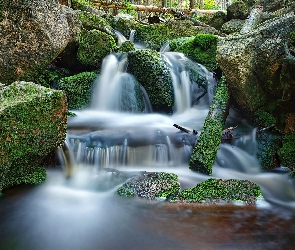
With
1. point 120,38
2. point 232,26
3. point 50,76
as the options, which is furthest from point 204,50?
point 50,76

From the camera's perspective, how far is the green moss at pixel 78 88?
8.02 m

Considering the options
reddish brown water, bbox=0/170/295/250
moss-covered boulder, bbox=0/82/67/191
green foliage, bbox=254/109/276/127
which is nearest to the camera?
reddish brown water, bbox=0/170/295/250

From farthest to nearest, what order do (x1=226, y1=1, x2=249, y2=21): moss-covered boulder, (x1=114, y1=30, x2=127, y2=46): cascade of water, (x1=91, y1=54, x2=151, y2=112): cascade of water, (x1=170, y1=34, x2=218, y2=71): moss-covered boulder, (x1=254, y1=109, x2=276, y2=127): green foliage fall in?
(x1=226, y1=1, x2=249, y2=21): moss-covered boulder, (x1=114, y1=30, x2=127, y2=46): cascade of water, (x1=170, y1=34, x2=218, y2=71): moss-covered boulder, (x1=91, y1=54, x2=151, y2=112): cascade of water, (x1=254, y1=109, x2=276, y2=127): green foliage

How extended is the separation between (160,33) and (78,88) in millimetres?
5979

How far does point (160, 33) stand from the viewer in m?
12.8

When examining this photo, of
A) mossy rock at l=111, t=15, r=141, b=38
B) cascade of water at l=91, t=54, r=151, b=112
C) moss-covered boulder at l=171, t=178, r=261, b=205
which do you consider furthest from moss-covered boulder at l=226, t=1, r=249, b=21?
moss-covered boulder at l=171, t=178, r=261, b=205

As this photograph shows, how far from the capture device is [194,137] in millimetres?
5781

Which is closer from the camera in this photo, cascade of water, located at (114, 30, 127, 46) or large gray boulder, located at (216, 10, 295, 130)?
large gray boulder, located at (216, 10, 295, 130)

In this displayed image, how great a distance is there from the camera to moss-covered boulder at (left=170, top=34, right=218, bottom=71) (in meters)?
9.35

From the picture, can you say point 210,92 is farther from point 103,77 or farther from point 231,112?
point 103,77

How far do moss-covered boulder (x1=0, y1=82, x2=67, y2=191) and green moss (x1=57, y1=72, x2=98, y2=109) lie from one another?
335cm

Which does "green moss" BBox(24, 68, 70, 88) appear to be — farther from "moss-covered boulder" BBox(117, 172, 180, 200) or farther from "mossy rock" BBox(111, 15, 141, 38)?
"mossy rock" BBox(111, 15, 141, 38)

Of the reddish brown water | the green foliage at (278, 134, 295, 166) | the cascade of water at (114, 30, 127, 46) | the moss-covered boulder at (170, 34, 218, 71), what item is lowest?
the reddish brown water

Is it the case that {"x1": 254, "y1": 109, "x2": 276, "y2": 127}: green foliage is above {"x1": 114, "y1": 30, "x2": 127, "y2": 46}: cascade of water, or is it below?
below
